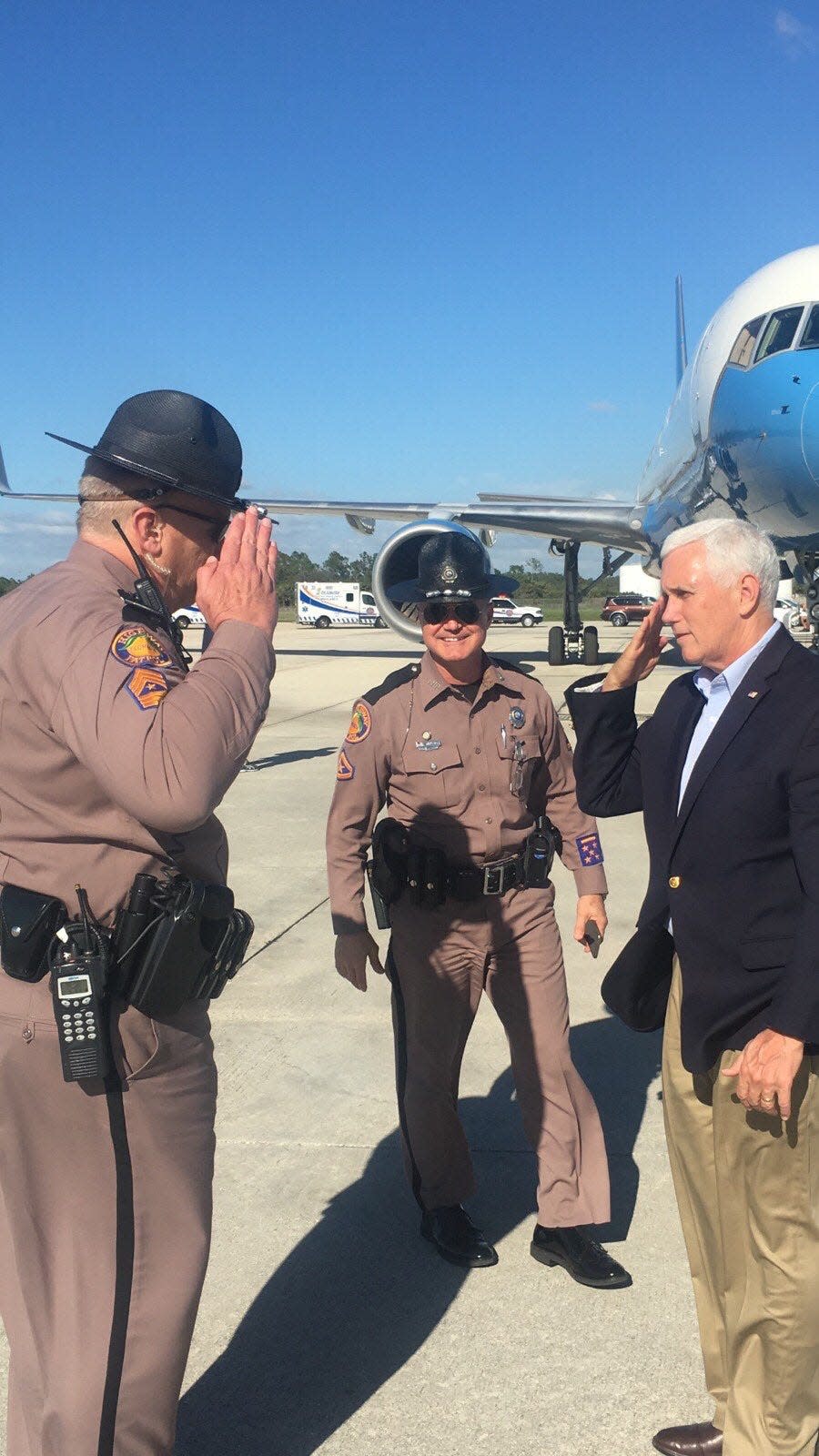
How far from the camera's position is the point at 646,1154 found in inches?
141

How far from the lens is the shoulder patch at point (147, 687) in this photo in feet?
5.33

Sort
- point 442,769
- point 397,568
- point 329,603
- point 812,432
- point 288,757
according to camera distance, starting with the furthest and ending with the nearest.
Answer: point 329,603 < point 397,568 < point 288,757 < point 812,432 < point 442,769

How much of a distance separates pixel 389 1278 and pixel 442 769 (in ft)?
4.43

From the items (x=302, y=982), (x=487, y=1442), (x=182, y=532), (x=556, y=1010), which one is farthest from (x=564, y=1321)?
(x=302, y=982)

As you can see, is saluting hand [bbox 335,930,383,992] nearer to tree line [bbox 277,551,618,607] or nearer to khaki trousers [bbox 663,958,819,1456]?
khaki trousers [bbox 663,958,819,1456]

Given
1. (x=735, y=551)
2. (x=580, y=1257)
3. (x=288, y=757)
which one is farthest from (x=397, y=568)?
(x=735, y=551)

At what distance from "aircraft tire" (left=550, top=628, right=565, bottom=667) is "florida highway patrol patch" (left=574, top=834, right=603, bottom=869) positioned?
57.1ft

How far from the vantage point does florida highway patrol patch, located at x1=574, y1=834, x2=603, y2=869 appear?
3.29 m

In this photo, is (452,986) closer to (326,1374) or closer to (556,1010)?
(556,1010)

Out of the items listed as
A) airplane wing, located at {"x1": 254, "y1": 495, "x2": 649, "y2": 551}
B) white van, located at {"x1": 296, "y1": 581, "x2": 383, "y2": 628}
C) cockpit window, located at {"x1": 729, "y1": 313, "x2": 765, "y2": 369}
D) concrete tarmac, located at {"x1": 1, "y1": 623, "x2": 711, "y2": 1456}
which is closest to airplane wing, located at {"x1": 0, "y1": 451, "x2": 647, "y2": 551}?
airplane wing, located at {"x1": 254, "y1": 495, "x2": 649, "y2": 551}

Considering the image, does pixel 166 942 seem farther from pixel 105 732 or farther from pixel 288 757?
pixel 288 757

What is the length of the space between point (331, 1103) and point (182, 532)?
2.58 m

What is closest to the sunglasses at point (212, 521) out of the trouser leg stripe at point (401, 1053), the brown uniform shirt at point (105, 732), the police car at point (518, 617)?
the brown uniform shirt at point (105, 732)

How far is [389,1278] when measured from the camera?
2.96 metres
